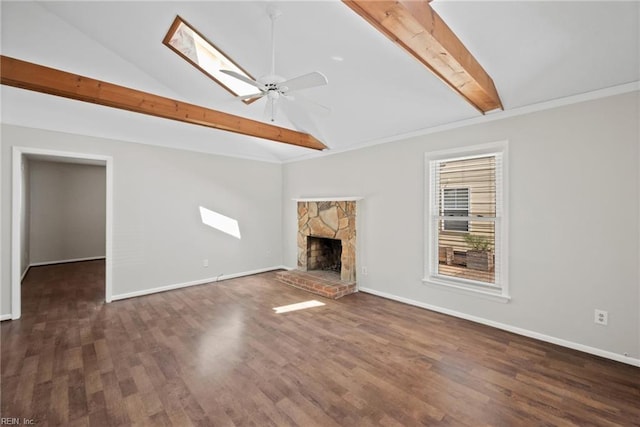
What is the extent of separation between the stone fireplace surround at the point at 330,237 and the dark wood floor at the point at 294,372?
2.46 feet

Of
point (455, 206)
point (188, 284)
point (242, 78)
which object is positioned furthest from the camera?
point (188, 284)

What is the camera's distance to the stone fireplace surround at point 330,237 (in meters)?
4.48

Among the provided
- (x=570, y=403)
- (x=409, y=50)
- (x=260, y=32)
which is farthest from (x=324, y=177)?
(x=570, y=403)

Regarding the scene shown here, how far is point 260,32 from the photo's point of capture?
263 centimetres

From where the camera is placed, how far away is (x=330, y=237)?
501 centimetres

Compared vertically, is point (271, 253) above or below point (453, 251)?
below

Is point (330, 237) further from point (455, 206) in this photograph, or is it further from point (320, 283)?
point (455, 206)

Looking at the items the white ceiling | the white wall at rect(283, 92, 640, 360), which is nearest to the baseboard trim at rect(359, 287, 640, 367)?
the white wall at rect(283, 92, 640, 360)

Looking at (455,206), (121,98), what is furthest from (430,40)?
(121,98)

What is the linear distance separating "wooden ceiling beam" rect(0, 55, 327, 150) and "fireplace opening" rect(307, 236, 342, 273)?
79.5 inches

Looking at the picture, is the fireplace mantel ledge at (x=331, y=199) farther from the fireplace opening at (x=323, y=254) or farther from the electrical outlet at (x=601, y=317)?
the electrical outlet at (x=601, y=317)

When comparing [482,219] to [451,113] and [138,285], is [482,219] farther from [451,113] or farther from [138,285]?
[138,285]

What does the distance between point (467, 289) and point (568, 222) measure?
126 cm

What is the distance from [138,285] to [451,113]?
5138 mm
